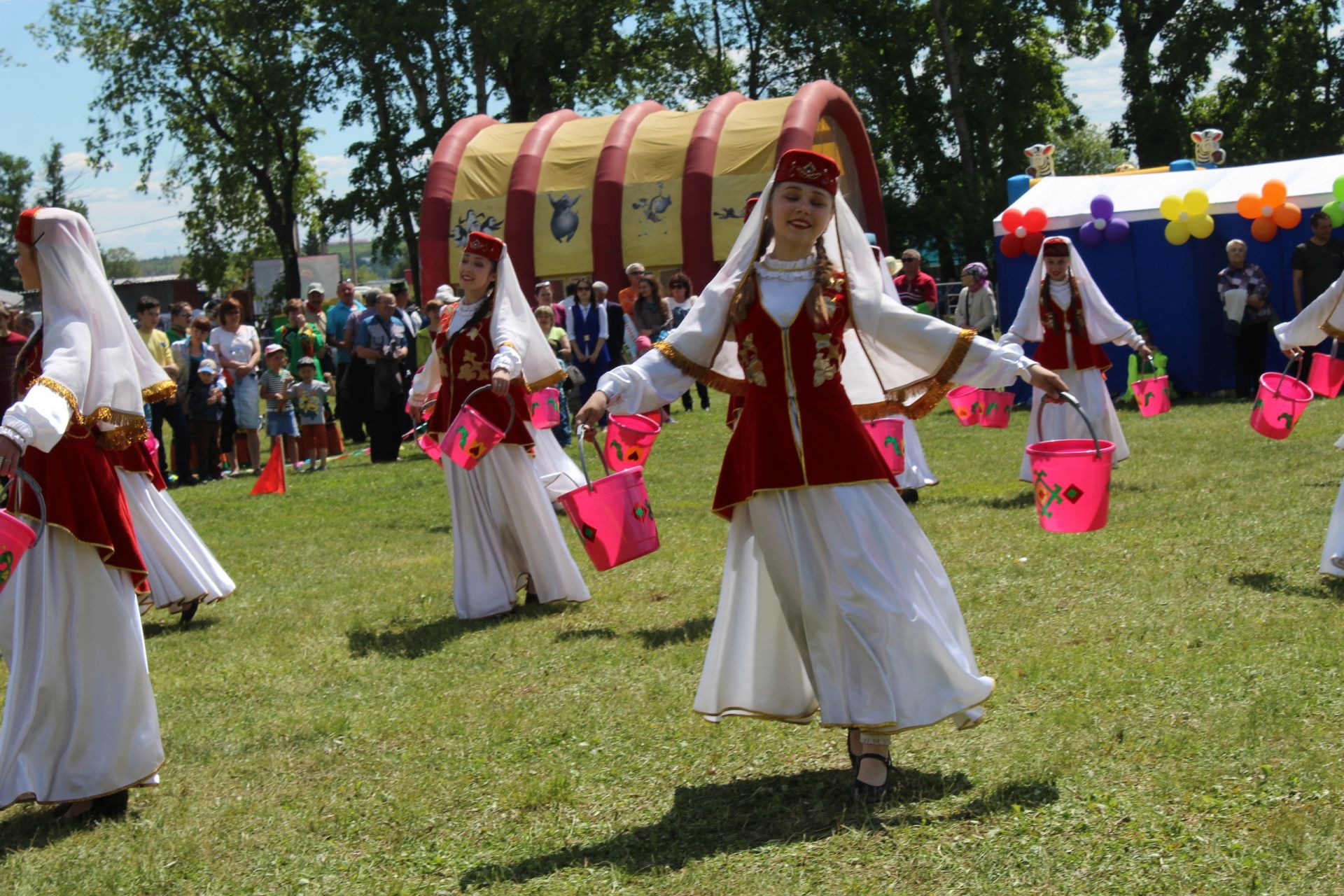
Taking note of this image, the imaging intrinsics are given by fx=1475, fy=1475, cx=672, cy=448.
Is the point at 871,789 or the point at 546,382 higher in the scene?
the point at 546,382

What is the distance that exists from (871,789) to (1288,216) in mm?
14143

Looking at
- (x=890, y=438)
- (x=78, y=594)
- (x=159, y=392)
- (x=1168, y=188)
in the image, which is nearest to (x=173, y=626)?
(x=159, y=392)

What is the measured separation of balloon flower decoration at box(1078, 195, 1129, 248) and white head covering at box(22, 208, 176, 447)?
14.3 metres

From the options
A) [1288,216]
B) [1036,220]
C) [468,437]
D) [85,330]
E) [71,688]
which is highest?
[1036,220]

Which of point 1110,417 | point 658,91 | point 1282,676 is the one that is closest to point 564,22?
point 658,91

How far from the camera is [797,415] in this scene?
4875mm

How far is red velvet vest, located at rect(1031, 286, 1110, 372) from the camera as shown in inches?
432

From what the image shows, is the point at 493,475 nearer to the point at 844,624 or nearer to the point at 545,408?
the point at 545,408

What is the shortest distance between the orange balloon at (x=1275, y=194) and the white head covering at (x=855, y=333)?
13.3m

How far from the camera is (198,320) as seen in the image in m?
16.0

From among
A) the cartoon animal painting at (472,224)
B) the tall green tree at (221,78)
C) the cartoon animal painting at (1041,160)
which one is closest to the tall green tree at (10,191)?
the tall green tree at (221,78)

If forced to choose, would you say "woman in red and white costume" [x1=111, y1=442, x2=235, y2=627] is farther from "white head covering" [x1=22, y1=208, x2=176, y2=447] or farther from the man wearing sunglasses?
the man wearing sunglasses

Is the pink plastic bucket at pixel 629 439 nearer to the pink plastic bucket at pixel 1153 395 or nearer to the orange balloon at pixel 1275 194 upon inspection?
the pink plastic bucket at pixel 1153 395

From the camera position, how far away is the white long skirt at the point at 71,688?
5074 millimetres
